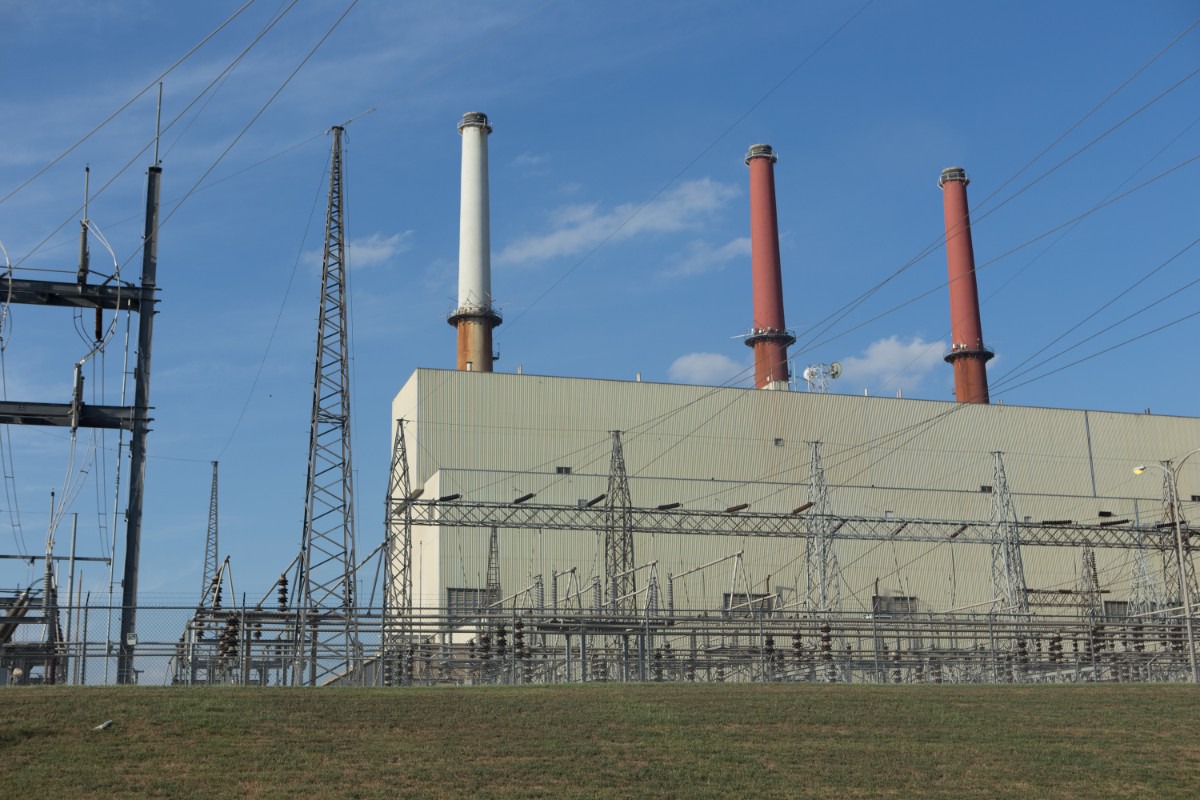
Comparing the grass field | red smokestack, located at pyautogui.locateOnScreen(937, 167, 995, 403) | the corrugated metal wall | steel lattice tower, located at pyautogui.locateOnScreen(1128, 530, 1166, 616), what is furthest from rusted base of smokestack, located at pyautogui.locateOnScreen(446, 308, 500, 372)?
the grass field

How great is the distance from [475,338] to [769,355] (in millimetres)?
15665

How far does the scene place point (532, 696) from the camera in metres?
25.5

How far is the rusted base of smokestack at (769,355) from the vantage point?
73938mm

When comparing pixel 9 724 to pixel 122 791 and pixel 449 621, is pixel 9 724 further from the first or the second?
pixel 449 621

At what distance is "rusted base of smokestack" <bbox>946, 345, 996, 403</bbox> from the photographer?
252 ft

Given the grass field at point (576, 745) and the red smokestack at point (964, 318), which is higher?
the red smokestack at point (964, 318)

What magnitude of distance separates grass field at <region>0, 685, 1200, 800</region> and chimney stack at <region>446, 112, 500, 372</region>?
46240mm

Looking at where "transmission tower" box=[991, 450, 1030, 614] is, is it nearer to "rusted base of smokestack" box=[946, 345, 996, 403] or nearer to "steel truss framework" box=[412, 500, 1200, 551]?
"steel truss framework" box=[412, 500, 1200, 551]

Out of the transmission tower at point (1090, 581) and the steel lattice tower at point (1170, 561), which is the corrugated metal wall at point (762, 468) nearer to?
the steel lattice tower at point (1170, 561)

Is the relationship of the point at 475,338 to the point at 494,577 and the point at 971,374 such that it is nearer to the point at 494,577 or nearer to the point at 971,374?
the point at 494,577

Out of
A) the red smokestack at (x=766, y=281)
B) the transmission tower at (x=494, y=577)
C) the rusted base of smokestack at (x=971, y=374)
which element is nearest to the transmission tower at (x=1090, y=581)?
the rusted base of smokestack at (x=971, y=374)

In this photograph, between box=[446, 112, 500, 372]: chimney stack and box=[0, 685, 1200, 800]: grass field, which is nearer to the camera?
box=[0, 685, 1200, 800]: grass field

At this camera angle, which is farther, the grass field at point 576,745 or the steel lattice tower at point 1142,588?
the steel lattice tower at point 1142,588

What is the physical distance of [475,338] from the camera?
237 feet
